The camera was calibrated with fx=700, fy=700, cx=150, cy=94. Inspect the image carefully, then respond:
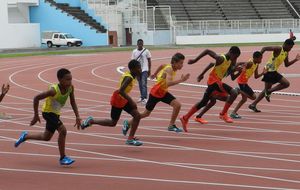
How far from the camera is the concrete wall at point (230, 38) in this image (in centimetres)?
5988

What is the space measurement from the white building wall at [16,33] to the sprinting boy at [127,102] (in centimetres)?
5184

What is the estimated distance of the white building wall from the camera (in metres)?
61.2

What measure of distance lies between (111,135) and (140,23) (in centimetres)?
4933

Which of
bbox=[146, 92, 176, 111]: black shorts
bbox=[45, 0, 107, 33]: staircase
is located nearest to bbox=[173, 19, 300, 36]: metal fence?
bbox=[45, 0, 107, 33]: staircase

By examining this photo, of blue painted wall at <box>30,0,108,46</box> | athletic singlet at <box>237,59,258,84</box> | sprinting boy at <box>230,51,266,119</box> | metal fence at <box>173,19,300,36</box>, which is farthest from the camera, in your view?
blue painted wall at <box>30,0,108,46</box>

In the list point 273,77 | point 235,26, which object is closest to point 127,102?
point 273,77

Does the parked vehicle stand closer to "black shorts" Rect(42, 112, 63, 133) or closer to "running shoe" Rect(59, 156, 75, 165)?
"black shorts" Rect(42, 112, 63, 133)

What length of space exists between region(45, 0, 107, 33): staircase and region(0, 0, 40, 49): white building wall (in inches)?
99.2

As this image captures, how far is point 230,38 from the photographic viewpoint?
60.2m

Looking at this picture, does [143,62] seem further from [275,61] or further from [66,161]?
[66,161]

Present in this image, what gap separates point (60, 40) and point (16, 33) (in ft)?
13.8

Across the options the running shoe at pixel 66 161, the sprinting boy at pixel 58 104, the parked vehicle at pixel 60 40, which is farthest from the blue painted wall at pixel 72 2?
the running shoe at pixel 66 161

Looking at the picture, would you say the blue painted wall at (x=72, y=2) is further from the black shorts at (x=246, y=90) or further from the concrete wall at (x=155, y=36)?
the black shorts at (x=246, y=90)

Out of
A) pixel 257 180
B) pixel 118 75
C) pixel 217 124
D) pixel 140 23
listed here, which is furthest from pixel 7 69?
pixel 140 23
